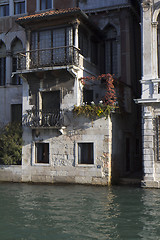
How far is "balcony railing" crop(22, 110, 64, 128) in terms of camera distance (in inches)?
664

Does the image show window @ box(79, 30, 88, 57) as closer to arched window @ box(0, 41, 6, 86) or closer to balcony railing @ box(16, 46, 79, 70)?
balcony railing @ box(16, 46, 79, 70)

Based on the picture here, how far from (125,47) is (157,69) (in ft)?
15.2

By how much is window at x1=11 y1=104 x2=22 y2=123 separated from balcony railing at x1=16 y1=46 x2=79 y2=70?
3304mm

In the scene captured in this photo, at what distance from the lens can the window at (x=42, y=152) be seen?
58.2 feet

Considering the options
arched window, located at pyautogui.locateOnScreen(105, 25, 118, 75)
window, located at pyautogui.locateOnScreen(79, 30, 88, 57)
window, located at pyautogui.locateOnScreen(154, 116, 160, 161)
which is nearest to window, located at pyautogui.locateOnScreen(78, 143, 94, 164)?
window, located at pyautogui.locateOnScreen(154, 116, 160, 161)

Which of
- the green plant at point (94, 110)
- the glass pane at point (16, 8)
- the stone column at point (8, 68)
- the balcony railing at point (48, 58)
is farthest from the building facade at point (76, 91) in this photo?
the glass pane at point (16, 8)

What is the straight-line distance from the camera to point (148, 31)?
15484 millimetres

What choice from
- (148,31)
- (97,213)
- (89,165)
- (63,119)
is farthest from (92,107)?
(97,213)

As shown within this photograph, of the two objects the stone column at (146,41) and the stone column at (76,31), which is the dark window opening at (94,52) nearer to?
the stone column at (76,31)

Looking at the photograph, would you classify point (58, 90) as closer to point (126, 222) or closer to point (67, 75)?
point (67, 75)

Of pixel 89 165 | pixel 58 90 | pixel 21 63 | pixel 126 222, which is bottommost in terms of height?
pixel 126 222

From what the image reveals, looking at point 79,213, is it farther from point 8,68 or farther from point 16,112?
point 8,68

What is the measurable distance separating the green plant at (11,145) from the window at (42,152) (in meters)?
0.96

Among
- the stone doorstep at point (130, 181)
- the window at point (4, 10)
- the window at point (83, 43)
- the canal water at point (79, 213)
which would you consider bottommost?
the canal water at point (79, 213)
